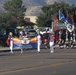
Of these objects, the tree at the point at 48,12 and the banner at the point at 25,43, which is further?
the tree at the point at 48,12

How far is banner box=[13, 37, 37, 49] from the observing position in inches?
1455

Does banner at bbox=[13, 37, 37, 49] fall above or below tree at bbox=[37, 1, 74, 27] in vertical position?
below

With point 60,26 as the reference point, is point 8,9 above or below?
above

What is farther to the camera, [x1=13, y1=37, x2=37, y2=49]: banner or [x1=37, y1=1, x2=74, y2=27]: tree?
[x1=37, y1=1, x2=74, y2=27]: tree

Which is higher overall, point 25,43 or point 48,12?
point 48,12

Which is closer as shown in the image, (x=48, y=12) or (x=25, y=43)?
(x=25, y=43)

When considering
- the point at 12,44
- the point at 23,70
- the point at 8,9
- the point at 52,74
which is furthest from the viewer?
the point at 8,9

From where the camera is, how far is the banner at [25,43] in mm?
36950

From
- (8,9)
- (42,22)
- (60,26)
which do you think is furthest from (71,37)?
(8,9)

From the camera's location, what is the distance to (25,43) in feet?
123

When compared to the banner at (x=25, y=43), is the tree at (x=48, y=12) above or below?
above

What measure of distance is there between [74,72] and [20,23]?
8422cm

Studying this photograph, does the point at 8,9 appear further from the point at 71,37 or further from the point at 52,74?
the point at 52,74

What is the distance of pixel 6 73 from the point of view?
17359 mm
